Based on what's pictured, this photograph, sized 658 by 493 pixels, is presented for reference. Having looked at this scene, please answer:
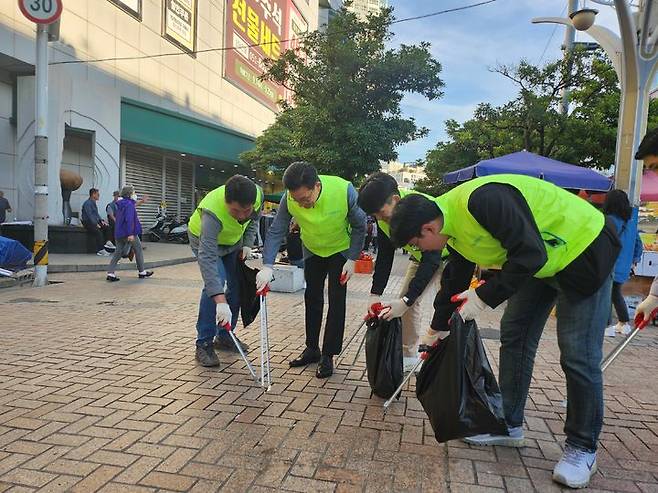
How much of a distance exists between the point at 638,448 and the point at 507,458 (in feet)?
2.38

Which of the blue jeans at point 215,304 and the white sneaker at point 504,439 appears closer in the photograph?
the white sneaker at point 504,439

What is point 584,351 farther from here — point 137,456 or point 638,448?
point 137,456

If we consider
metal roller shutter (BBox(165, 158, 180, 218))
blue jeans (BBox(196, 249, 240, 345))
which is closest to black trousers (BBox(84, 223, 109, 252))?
metal roller shutter (BBox(165, 158, 180, 218))

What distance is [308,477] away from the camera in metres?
2.22

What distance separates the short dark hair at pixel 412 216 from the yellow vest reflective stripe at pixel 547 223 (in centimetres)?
10

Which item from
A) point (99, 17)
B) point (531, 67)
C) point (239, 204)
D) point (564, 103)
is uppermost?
point (99, 17)

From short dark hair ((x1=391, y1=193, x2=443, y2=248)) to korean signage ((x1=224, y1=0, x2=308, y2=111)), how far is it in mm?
18932

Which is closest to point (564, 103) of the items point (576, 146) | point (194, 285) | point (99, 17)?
point (576, 146)

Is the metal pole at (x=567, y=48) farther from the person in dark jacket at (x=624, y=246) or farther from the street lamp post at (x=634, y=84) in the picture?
the person in dark jacket at (x=624, y=246)

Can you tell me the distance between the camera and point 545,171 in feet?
23.8

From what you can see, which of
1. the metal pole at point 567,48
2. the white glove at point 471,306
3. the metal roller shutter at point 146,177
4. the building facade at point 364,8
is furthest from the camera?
the building facade at point 364,8

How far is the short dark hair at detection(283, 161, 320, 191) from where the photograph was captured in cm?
327

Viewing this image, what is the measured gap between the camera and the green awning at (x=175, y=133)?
15.4m

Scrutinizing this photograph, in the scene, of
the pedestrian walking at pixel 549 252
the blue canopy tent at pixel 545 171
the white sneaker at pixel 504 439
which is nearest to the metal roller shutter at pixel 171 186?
the blue canopy tent at pixel 545 171
